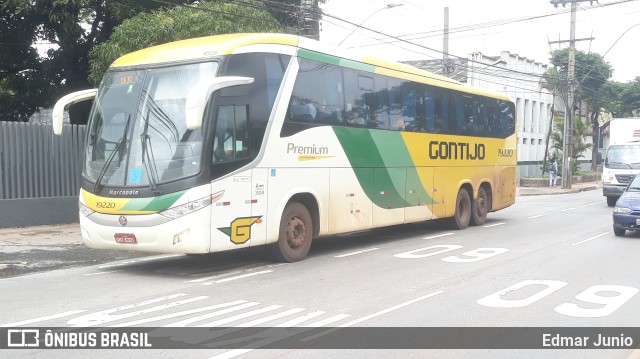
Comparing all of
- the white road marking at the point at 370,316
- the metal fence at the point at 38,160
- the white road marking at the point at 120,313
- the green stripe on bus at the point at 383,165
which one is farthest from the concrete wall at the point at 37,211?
the white road marking at the point at 370,316

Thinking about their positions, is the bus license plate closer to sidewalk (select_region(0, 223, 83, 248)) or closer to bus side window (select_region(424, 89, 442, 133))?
sidewalk (select_region(0, 223, 83, 248))

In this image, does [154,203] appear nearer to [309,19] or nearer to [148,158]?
[148,158]

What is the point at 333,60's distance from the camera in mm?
12336

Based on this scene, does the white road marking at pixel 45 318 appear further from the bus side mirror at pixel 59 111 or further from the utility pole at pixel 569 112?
the utility pole at pixel 569 112

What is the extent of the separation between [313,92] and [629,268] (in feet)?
20.4

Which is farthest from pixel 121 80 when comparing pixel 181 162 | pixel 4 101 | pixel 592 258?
pixel 4 101

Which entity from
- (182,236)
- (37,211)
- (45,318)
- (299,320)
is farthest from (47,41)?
(299,320)

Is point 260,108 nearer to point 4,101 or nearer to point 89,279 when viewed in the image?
point 89,279

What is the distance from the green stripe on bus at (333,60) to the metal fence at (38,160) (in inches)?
318

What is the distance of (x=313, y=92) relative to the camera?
462 inches

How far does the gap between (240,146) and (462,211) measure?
905 cm

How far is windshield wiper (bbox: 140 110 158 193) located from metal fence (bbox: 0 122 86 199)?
735 centimetres

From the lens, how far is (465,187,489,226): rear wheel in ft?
59.2

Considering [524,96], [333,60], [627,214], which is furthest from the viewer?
[524,96]
